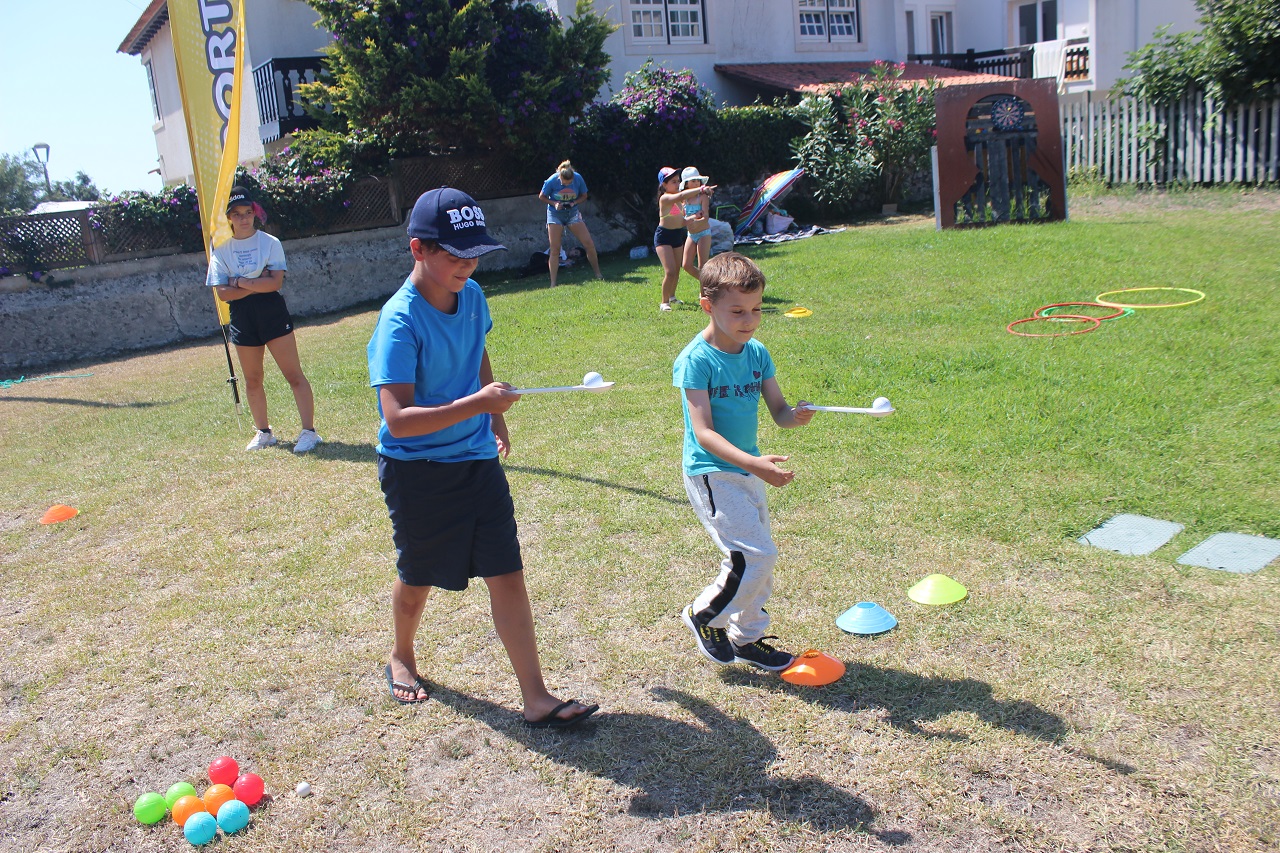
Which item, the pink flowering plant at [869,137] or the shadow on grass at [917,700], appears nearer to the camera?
the shadow on grass at [917,700]

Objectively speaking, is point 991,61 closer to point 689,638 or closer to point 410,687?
point 689,638

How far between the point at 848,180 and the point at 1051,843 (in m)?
16.4

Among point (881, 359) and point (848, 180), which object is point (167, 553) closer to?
point (881, 359)

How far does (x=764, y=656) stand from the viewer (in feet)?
12.0

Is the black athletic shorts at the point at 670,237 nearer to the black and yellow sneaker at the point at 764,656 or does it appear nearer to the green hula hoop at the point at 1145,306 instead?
the green hula hoop at the point at 1145,306

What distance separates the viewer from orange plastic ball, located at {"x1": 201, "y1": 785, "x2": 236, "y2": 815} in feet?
9.93

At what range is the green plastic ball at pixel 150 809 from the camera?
3.03m

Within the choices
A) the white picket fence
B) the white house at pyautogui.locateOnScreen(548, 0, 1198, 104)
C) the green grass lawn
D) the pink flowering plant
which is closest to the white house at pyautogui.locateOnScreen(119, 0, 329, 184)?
the white house at pyautogui.locateOnScreen(548, 0, 1198, 104)

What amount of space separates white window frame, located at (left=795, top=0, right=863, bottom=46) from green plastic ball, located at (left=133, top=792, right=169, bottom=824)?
2318 cm

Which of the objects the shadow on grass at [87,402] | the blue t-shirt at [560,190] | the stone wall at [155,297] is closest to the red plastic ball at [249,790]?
the shadow on grass at [87,402]

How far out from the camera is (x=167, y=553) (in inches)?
211

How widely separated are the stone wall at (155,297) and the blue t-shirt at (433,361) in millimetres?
12499

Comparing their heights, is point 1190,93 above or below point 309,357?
above

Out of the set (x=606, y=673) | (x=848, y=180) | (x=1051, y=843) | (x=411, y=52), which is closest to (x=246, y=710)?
(x=606, y=673)
